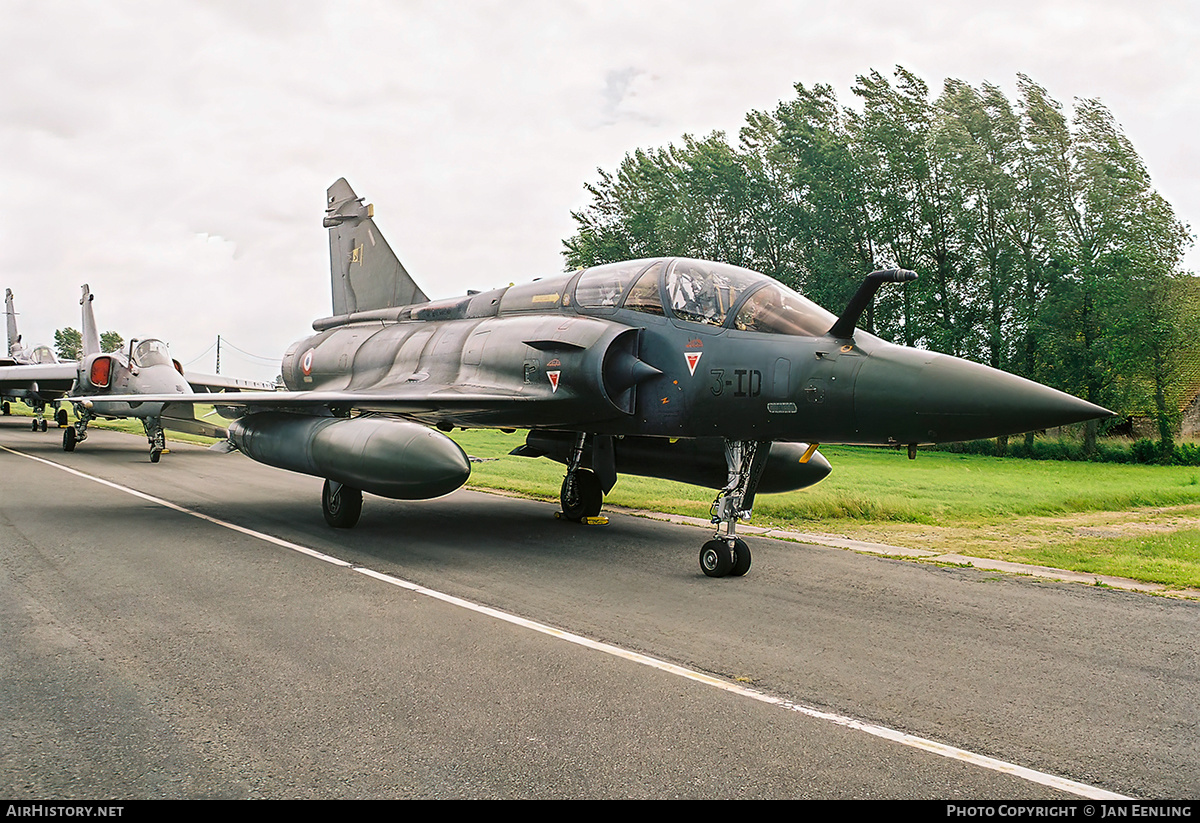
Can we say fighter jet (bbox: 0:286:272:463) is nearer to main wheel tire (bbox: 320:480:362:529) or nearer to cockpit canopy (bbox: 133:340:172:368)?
cockpit canopy (bbox: 133:340:172:368)

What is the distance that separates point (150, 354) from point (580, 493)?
15.9 metres

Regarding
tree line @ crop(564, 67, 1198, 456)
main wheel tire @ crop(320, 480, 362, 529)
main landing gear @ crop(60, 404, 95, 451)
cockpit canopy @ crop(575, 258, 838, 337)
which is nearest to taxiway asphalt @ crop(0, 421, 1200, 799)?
main wheel tire @ crop(320, 480, 362, 529)

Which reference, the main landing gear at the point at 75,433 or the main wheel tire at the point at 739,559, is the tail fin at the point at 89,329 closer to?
the main landing gear at the point at 75,433

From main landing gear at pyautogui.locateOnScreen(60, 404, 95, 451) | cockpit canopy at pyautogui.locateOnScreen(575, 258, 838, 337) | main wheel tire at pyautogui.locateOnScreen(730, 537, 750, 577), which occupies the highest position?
cockpit canopy at pyautogui.locateOnScreen(575, 258, 838, 337)

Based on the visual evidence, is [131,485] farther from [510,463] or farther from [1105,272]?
[1105,272]

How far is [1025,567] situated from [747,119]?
36449mm

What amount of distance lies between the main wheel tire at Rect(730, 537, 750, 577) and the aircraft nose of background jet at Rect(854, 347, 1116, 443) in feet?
5.20

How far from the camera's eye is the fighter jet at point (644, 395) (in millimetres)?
6840

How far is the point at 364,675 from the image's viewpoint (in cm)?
454

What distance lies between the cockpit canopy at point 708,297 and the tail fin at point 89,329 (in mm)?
23896

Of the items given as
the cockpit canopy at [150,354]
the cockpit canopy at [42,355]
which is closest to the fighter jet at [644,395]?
the cockpit canopy at [150,354]

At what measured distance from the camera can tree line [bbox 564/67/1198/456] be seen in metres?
28.8

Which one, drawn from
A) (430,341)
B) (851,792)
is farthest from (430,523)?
(851,792)

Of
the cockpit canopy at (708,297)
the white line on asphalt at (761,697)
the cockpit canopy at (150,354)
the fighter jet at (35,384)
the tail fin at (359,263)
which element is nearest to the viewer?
the white line on asphalt at (761,697)
